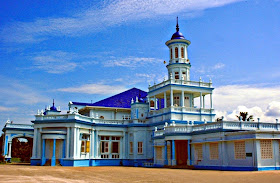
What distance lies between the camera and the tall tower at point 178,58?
147 ft

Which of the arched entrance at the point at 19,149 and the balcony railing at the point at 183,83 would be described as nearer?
the balcony railing at the point at 183,83

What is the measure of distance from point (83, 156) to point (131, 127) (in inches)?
301

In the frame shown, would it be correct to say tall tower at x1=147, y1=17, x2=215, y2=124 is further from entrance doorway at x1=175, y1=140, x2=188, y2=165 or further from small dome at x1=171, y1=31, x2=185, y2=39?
entrance doorway at x1=175, y1=140, x2=188, y2=165

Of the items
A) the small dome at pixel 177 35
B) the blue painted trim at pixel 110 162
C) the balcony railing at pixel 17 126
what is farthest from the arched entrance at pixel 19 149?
the small dome at pixel 177 35

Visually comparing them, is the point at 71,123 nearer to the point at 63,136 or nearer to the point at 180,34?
the point at 63,136

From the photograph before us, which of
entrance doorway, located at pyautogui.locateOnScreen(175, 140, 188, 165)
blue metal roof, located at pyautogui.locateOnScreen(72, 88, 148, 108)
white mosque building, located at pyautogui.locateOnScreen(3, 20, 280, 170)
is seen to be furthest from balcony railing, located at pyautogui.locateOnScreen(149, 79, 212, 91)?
entrance doorway, located at pyautogui.locateOnScreen(175, 140, 188, 165)

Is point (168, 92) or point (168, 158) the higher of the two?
point (168, 92)

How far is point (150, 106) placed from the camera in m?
49.4

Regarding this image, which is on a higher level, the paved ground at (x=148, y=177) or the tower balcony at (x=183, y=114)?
the tower balcony at (x=183, y=114)

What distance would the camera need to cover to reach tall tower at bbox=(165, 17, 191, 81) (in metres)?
44.7

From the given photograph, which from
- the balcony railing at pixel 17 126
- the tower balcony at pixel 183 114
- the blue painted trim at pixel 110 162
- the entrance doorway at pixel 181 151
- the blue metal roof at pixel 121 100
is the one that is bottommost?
the blue painted trim at pixel 110 162

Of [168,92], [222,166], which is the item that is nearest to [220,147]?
[222,166]

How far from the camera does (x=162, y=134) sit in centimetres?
3631

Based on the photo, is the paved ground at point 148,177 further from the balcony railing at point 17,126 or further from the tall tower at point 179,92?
the balcony railing at point 17,126
